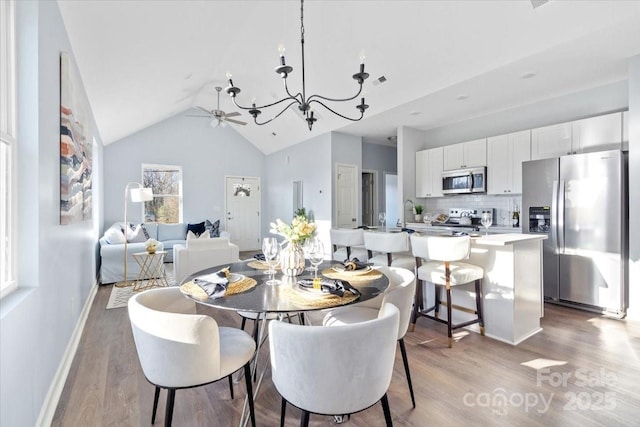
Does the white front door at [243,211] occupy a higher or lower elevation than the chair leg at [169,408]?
higher

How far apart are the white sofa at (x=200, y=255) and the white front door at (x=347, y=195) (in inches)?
99.1

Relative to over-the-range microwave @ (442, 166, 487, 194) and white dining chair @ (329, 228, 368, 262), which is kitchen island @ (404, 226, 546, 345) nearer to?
white dining chair @ (329, 228, 368, 262)

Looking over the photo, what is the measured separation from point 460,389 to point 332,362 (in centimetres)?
138

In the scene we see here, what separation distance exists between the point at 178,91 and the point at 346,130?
311 centimetres

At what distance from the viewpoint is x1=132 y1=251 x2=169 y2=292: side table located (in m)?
4.84

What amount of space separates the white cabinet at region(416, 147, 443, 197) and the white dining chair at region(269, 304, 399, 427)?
476 centimetres

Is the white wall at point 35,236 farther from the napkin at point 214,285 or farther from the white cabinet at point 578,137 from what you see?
the white cabinet at point 578,137

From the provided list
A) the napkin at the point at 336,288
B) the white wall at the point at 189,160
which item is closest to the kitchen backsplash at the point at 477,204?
the napkin at the point at 336,288

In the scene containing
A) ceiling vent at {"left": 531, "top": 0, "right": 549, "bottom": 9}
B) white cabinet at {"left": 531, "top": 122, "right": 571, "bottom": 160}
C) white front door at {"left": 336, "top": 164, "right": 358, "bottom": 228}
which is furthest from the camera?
white front door at {"left": 336, "top": 164, "right": 358, "bottom": 228}

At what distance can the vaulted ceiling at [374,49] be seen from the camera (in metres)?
2.68

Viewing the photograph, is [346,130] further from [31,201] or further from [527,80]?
[31,201]

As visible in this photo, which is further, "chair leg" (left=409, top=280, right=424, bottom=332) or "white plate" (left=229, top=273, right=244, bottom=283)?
"chair leg" (left=409, top=280, right=424, bottom=332)

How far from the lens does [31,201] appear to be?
1.63 metres

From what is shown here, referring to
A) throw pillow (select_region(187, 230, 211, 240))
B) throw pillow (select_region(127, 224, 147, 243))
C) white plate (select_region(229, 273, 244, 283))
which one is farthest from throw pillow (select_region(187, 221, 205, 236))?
white plate (select_region(229, 273, 244, 283))
